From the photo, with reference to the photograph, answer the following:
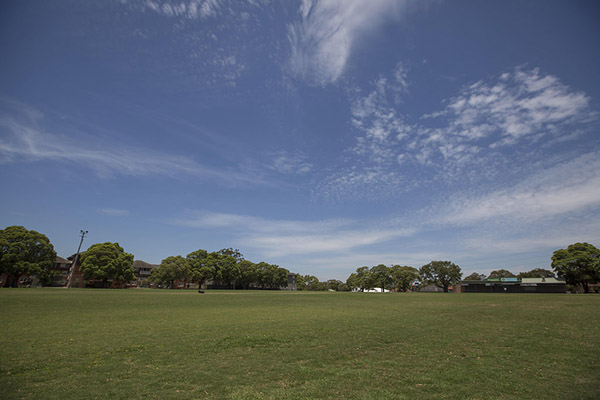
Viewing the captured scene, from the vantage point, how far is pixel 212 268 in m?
93.9

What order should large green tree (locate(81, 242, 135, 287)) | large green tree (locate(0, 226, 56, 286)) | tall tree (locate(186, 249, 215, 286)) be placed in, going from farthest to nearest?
tall tree (locate(186, 249, 215, 286)), large green tree (locate(81, 242, 135, 287)), large green tree (locate(0, 226, 56, 286))

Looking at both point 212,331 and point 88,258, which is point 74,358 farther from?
point 88,258

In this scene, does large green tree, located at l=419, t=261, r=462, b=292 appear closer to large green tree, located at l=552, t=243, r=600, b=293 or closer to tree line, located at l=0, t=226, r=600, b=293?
tree line, located at l=0, t=226, r=600, b=293

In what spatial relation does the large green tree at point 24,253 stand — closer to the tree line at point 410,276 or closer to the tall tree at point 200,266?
the tall tree at point 200,266

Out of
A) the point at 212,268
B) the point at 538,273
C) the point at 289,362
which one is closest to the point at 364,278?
the point at 212,268

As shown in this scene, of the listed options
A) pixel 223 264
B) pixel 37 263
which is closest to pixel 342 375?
pixel 37 263

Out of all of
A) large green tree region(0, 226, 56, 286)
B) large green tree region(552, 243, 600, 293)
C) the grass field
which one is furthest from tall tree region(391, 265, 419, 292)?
large green tree region(0, 226, 56, 286)

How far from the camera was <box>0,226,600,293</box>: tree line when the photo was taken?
2479 inches

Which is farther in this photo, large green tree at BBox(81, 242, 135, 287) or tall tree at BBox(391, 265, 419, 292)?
tall tree at BBox(391, 265, 419, 292)

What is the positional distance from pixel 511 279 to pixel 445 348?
110 meters

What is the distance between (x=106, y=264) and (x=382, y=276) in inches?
4070

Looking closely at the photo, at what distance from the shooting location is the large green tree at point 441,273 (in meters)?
124

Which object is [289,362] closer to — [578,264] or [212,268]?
[212,268]

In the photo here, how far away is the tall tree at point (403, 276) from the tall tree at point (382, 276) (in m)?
2.24
